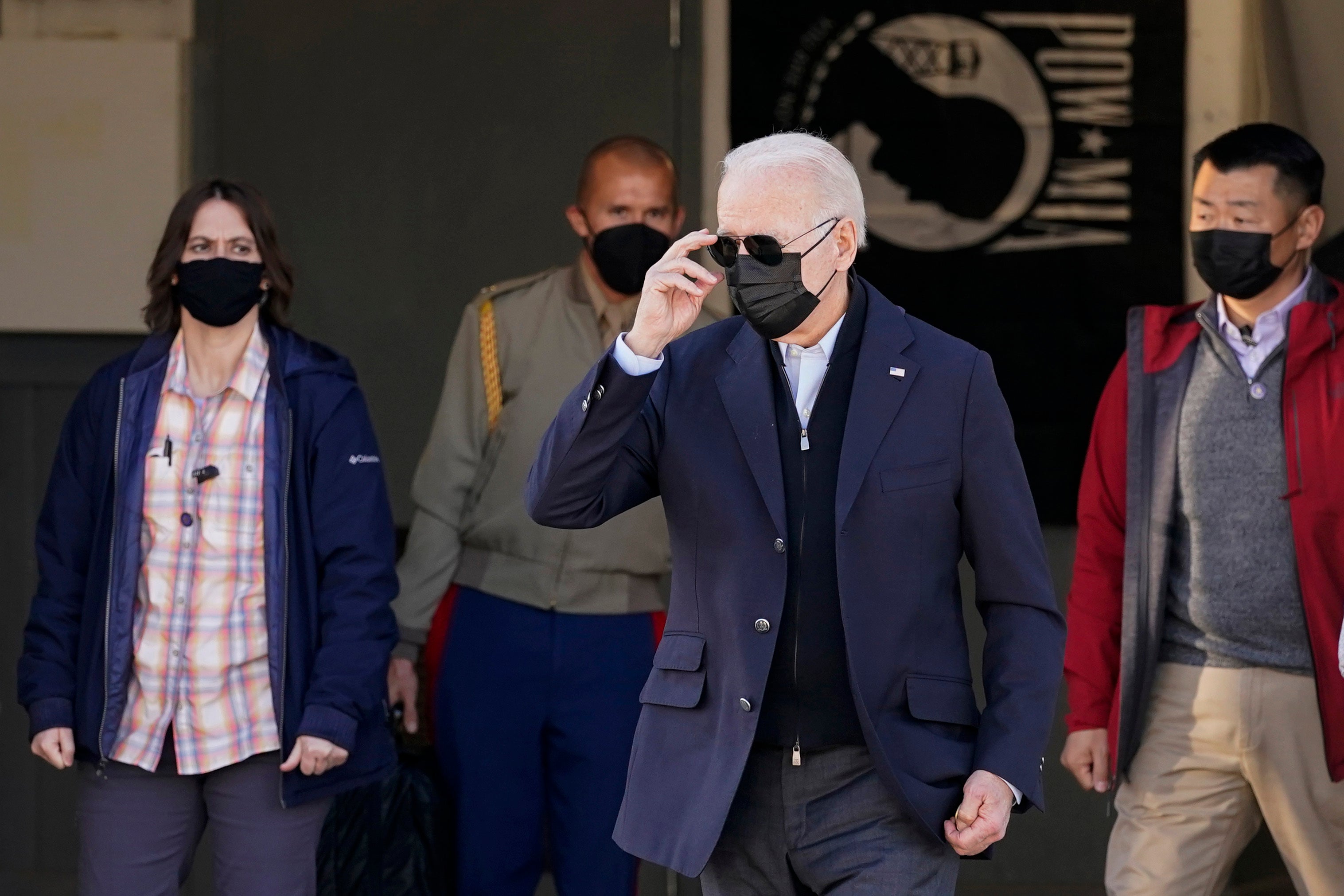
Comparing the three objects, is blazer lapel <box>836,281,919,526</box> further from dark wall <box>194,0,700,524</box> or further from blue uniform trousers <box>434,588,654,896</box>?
→ dark wall <box>194,0,700,524</box>

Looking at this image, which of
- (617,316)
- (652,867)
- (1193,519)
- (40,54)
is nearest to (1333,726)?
(1193,519)

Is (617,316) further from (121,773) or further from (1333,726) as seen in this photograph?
(1333,726)

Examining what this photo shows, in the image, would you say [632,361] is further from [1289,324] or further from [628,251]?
[1289,324]

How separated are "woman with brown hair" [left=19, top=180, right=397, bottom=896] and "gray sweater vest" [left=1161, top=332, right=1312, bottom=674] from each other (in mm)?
1750

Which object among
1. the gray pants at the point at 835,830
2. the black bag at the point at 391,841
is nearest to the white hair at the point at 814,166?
the gray pants at the point at 835,830

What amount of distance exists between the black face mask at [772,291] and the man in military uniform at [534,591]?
1609 millimetres

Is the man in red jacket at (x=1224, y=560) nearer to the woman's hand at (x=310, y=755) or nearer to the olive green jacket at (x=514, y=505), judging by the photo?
the olive green jacket at (x=514, y=505)

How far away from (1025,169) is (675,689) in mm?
3067

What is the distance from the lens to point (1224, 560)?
12.4ft

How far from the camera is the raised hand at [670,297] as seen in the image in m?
2.66

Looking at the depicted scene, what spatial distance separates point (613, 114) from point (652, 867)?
7.60 feet

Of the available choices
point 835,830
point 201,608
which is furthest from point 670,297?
point 201,608

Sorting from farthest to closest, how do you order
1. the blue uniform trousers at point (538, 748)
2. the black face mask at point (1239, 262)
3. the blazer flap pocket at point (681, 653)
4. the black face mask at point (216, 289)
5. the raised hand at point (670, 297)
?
the blue uniform trousers at point (538, 748) → the black face mask at point (1239, 262) → the black face mask at point (216, 289) → the blazer flap pocket at point (681, 653) → the raised hand at point (670, 297)

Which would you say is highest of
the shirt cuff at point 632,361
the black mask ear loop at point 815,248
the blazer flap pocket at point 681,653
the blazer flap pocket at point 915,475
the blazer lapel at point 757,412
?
the black mask ear loop at point 815,248
